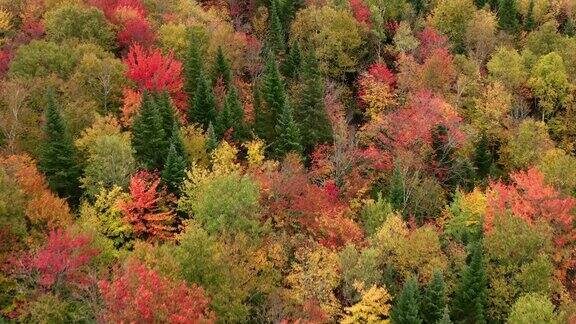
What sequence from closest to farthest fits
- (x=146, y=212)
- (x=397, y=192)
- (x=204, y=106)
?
(x=146, y=212) < (x=397, y=192) < (x=204, y=106)

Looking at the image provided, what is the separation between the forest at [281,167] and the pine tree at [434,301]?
22 centimetres

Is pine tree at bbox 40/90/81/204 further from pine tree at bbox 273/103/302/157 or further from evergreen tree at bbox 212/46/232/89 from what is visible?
evergreen tree at bbox 212/46/232/89

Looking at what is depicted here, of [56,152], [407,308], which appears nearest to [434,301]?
[407,308]

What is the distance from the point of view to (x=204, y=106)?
7031 cm

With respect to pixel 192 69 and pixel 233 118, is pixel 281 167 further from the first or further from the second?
pixel 192 69

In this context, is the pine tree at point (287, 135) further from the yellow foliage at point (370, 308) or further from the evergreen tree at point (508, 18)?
the evergreen tree at point (508, 18)

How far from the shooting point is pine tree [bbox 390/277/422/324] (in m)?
47.4

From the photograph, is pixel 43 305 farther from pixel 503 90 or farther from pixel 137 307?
pixel 503 90

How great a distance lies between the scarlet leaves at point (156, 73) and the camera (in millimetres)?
69250

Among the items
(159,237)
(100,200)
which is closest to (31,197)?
(100,200)

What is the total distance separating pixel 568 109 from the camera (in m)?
83.7

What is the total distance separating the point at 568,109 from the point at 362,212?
126 feet

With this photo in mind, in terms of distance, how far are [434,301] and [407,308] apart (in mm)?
3527

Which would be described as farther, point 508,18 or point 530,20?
point 530,20
